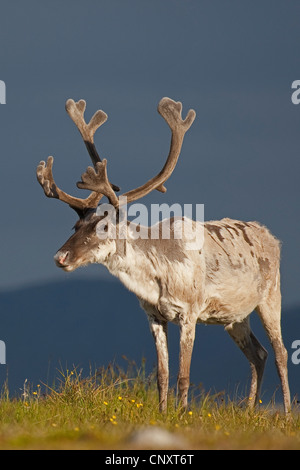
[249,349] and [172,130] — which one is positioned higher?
[172,130]

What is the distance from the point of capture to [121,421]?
966 cm

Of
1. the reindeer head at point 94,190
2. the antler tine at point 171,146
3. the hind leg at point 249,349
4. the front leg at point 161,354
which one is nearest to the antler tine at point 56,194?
the reindeer head at point 94,190

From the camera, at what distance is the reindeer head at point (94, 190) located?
11.1 m

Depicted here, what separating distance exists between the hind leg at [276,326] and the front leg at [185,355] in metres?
2.21

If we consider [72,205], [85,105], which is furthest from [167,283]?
[85,105]

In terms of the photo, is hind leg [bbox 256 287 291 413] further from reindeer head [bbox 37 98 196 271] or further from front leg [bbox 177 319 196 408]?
reindeer head [bbox 37 98 196 271]

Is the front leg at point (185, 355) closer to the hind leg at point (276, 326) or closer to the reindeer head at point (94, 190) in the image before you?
the reindeer head at point (94, 190)

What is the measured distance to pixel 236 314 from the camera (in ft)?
41.7

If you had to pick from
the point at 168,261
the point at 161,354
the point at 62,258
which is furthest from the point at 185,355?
the point at 62,258

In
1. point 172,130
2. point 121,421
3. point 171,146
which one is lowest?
point 121,421

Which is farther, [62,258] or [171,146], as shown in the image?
[171,146]

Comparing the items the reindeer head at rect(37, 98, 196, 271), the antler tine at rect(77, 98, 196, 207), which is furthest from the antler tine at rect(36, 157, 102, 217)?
the antler tine at rect(77, 98, 196, 207)

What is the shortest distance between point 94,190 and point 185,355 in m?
→ 2.36

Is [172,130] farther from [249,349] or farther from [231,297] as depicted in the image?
[249,349]
